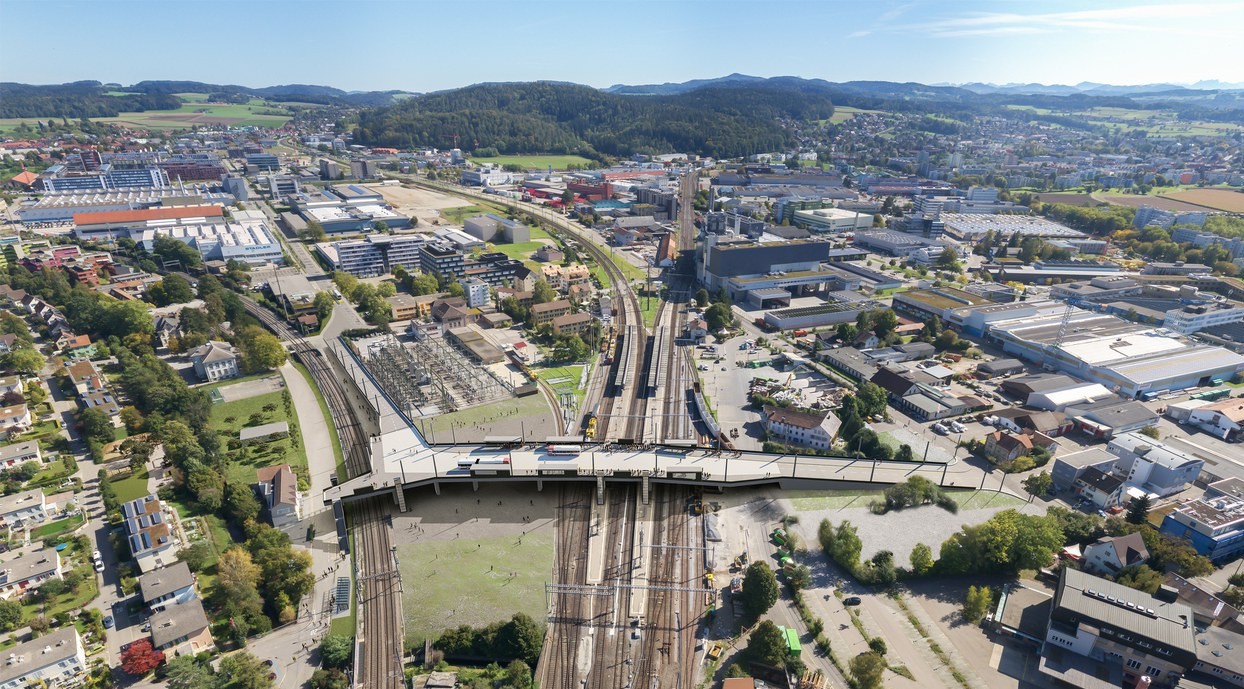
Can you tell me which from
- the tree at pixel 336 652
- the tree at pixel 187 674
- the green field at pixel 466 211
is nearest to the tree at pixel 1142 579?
the tree at pixel 336 652

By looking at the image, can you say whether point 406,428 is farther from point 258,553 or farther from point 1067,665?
point 1067,665

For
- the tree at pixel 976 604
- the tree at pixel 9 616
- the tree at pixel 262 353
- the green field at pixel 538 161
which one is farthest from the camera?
the green field at pixel 538 161

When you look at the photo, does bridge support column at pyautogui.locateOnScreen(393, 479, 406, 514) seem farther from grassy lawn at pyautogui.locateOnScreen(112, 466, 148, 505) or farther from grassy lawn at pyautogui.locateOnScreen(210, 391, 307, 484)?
grassy lawn at pyautogui.locateOnScreen(112, 466, 148, 505)

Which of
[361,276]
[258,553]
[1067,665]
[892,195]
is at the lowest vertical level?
[1067,665]

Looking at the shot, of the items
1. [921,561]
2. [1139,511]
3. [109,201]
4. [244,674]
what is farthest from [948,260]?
[109,201]

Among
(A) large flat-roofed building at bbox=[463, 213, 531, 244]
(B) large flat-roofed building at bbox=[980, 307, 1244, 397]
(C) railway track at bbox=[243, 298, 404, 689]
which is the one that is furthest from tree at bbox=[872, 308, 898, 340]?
(A) large flat-roofed building at bbox=[463, 213, 531, 244]

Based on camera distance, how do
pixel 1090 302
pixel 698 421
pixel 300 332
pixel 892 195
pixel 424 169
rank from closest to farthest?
pixel 698 421 → pixel 300 332 → pixel 1090 302 → pixel 892 195 → pixel 424 169

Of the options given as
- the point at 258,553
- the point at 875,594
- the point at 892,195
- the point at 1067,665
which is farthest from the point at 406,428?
the point at 892,195

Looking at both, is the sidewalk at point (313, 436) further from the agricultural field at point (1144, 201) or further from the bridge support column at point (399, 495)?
the agricultural field at point (1144, 201)
